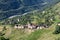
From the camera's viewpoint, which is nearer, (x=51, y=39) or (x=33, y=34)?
(x=51, y=39)

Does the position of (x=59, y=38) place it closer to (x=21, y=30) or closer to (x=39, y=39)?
(x=39, y=39)

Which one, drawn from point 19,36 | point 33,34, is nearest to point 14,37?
point 19,36

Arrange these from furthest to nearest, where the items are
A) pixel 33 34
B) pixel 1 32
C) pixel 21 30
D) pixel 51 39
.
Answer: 1. pixel 1 32
2. pixel 21 30
3. pixel 33 34
4. pixel 51 39

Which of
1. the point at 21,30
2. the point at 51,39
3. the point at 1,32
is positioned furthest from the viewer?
the point at 1,32

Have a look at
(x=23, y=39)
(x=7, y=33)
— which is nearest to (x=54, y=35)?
(x=23, y=39)

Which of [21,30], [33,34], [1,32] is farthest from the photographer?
[1,32]

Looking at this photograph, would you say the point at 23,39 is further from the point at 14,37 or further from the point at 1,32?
the point at 1,32

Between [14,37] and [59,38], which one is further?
[14,37]

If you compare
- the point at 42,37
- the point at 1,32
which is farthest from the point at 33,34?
the point at 1,32
